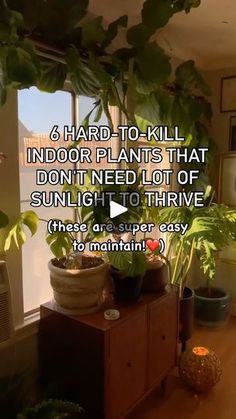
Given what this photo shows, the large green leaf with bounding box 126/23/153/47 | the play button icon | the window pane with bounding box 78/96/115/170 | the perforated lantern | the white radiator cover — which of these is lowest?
the perforated lantern

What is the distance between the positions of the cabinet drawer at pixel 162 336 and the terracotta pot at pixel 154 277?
75 mm

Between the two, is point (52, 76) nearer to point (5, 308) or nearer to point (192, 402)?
point (5, 308)

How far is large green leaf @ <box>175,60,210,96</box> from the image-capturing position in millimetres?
1638

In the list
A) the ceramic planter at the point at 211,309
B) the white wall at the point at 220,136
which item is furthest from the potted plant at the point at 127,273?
the white wall at the point at 220,136

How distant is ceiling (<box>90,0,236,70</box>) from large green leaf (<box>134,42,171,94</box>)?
0.59 m

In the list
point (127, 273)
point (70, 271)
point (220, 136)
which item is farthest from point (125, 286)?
point (220, 136)

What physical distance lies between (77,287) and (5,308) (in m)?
0.32

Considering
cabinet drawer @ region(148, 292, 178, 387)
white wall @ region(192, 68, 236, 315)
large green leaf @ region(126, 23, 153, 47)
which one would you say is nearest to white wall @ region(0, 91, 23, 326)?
large green leaf @ region(126, 23, 153, 47)

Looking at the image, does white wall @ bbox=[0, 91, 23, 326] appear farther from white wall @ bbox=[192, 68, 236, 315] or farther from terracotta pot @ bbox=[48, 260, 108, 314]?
white wall @ bbox=[192, 68, 236, 315]

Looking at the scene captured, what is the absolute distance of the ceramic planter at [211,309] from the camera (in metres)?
2.66

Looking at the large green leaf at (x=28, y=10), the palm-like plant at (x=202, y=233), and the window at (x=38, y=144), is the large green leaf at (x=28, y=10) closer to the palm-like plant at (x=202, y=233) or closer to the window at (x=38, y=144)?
the window at (x=38, y=144)

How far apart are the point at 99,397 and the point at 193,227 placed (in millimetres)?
1014

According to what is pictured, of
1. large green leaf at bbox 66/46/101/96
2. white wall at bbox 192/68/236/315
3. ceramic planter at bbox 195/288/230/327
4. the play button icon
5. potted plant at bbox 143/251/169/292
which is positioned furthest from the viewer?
white wall at bbox 192/68/236/315

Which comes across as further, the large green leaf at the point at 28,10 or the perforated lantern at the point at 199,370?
the perforated lantern at the point at 199,370
